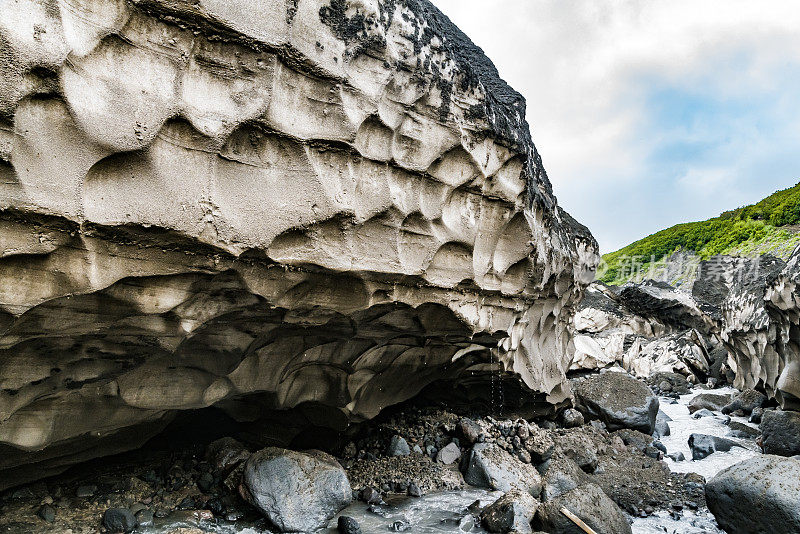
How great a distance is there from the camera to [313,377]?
191 inches

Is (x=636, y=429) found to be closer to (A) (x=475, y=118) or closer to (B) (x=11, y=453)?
(A) (x=475, y=118)

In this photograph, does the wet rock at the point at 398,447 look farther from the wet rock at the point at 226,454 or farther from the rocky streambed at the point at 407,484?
the wet rock at the point at 226,454

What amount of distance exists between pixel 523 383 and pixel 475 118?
349 cm

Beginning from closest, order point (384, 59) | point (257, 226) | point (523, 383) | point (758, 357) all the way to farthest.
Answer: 1. point (257, 226)
2. point (384, 59)
3. point (523, 383)
4. point (758, 357)

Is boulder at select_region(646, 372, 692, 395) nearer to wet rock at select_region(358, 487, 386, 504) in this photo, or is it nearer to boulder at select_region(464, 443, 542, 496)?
boulder at select_region(464, 443, 542, 496)

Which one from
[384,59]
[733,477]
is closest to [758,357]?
[733,477]

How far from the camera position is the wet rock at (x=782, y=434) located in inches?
269

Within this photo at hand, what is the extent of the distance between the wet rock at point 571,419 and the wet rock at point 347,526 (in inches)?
164

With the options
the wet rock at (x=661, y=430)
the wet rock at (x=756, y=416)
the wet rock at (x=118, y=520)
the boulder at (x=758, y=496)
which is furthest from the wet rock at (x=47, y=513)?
the wet rock at (x=756, y=416)

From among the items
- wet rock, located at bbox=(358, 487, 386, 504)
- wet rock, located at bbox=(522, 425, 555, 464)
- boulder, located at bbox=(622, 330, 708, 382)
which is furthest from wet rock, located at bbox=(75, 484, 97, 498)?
boulder, located at bbox=(622, 330, 708, 382)

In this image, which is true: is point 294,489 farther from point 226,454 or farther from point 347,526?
point 226,454

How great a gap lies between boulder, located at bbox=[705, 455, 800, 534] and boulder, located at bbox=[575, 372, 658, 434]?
284cm

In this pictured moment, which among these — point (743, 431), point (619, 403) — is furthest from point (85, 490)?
point (743, 431)

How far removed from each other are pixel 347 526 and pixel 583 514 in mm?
1915
